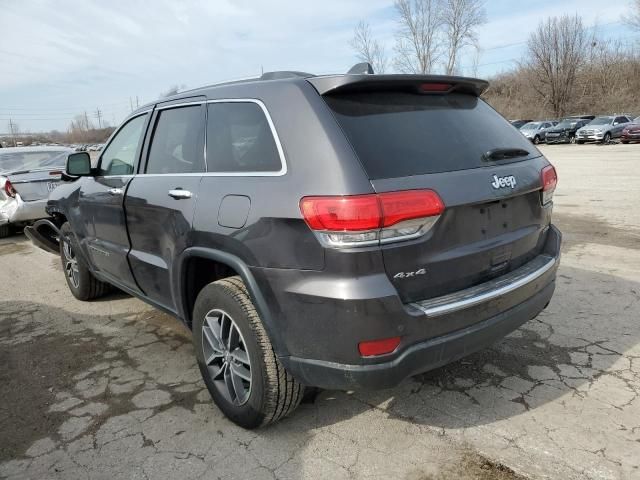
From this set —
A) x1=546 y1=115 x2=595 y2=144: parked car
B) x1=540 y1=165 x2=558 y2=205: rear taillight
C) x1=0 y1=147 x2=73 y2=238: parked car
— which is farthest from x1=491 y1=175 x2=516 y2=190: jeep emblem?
x1=546 y1=115 x2=595 y2=144: parked car

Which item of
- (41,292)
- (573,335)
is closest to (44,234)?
(41,292)

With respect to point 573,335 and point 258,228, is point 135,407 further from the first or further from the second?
point 573,335

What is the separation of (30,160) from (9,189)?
134 centimetres

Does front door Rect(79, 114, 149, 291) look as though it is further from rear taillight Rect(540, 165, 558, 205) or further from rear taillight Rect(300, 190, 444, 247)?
rear taillight Rect(540, 165, 558, 205)

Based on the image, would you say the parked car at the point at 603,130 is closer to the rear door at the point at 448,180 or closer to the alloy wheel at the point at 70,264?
the rear door at the point at 448,180

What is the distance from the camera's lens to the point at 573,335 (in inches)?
146

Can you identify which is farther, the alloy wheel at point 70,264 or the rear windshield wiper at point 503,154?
the alloy wheel at point 70,264

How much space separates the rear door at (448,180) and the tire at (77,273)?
3.52 m

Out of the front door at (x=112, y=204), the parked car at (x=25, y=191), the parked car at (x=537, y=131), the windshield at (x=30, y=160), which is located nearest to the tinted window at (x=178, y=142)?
the front door at (x=112, y=204)

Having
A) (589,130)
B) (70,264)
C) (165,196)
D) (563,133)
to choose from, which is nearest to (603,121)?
(589,130)

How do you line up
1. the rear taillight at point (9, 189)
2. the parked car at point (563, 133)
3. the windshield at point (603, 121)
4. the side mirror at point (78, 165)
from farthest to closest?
the parked car at point (563, 133) → the windshield at point (603, 121) → the rear taillight at point (9, 189) → the side mirror at point (78, 165)

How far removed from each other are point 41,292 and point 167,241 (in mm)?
3363

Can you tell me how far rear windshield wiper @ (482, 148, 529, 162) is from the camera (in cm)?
263

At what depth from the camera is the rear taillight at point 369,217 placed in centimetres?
210
